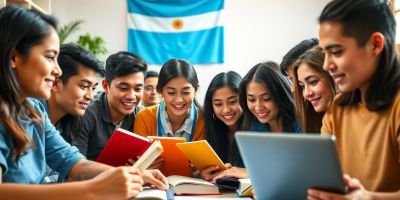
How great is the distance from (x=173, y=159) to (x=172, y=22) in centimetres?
292

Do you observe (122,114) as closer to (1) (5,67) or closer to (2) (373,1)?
(1) (5,67)

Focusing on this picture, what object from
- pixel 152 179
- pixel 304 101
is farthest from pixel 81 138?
pixel 304 101

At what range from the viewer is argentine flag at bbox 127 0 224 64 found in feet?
14.0

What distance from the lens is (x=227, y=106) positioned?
6.29 ft

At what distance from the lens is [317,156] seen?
2.57 ft

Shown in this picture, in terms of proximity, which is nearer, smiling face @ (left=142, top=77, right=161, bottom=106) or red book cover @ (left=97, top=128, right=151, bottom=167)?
red book cover @ (left=97, top=128, right=151, bottom=167)

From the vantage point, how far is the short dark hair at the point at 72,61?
1.72 metres

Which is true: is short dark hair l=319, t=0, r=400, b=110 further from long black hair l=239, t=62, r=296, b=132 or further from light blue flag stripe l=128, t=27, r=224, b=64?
light blue flag stripe l=128, t=27, r=224, b=64

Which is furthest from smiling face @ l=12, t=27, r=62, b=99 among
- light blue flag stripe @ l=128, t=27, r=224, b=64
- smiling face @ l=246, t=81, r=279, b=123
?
light blue flag stripe @ l=128, t=27, r=224, b=64

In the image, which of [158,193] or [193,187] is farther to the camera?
[193,187]

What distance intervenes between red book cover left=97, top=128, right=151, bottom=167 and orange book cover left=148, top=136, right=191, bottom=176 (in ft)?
0.28

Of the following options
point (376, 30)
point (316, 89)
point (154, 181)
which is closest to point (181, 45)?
point (316, 89)

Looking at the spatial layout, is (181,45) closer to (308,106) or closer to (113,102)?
(113,102)

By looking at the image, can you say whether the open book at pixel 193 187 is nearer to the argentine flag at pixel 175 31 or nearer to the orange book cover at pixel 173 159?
the orange book cover at pixel 173 159
